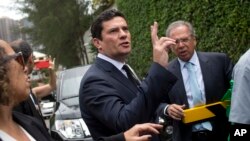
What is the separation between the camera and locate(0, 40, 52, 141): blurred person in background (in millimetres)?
2131

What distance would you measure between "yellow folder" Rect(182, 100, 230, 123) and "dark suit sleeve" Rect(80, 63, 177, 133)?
1.01 m

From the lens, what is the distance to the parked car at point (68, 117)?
20.5ft

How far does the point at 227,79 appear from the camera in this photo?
3.73m

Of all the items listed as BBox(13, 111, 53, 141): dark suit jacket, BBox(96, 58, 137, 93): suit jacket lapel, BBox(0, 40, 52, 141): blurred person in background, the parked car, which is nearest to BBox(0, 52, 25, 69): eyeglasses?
BBox(0, 40, 52, 141): blurred person in background

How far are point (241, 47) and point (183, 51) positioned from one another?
2.92 m

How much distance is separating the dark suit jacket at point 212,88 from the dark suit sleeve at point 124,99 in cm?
119

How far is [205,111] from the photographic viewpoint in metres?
3.54

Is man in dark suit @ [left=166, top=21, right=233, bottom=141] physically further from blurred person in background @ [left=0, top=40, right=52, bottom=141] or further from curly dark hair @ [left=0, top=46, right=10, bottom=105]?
curly dark hair @ [left=0, top=46, right=10, bottom=105]

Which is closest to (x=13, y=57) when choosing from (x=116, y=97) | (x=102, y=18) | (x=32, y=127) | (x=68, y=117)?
(x=32, y=127)

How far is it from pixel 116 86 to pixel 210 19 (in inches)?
195

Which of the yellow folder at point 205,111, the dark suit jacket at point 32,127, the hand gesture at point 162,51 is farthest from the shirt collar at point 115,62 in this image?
the yellow folder at point 205,111

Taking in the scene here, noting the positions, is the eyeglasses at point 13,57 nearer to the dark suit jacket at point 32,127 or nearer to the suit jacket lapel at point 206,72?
the dark suit jacket at point 32,127

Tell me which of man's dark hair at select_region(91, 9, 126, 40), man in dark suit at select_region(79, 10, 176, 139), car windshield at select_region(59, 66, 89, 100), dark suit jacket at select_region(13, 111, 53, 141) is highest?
man's dark hair at select_region(91, 9, 126, 40)

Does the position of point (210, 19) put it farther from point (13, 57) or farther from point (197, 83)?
point (13, 57)
